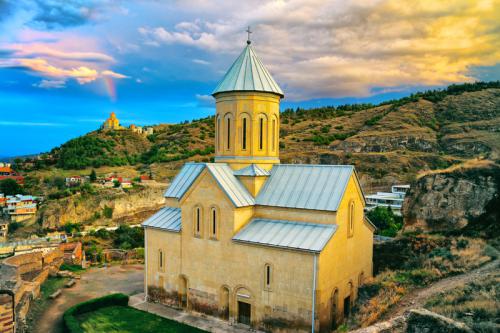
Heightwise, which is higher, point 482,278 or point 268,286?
point 482,278

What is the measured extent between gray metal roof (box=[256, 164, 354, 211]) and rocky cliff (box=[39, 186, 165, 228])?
33.4 meters

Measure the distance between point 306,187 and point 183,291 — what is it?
233 inches

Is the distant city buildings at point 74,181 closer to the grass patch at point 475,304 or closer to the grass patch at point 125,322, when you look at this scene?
the grass patch at point 125,322

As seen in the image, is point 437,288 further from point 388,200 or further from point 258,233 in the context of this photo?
point 388,200

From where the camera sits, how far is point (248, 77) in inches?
517

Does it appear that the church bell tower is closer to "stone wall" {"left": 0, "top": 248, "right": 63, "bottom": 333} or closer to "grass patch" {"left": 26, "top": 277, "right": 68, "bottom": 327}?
"stone wall" {"left": 0, "top": 248, "right": 63, "bottom": 333}

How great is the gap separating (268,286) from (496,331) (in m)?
6.69

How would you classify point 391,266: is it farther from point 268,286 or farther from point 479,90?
point 479,90

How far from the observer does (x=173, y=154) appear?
6344 centimetres

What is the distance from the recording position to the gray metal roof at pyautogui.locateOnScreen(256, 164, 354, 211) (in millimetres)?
11141

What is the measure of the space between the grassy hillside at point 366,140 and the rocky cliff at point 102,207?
8291 millimetres

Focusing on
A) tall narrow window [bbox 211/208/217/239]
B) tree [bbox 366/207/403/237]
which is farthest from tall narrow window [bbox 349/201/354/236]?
tree [bbox 366/207/403/237]

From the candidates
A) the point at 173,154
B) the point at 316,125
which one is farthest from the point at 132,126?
the point at 316,125

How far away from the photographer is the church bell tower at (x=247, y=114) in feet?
42.8
